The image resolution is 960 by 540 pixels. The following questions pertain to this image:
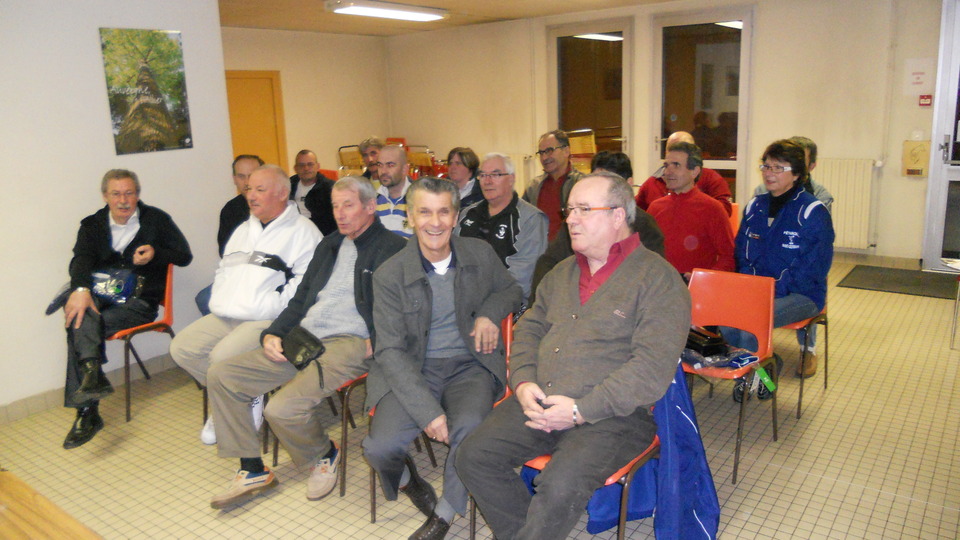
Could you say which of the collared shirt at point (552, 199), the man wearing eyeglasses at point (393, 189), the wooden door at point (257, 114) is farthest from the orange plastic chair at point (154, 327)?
the wooden door at point (257, 114)

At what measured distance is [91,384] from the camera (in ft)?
11.4

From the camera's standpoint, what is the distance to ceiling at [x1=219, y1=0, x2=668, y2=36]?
6.87 metres

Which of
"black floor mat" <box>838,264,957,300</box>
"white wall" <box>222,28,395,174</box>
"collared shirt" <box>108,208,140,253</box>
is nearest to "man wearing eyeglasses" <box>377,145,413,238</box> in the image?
"collared shirt" <box>108,208,140,253</box>

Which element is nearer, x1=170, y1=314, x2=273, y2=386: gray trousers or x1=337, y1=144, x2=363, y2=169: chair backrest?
x1=170, y1=314, x2=273, y2=386: gray trousers

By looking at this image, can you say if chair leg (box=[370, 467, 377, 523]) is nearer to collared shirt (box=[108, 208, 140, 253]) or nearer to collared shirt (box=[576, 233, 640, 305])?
collared shirt (box=[576, 233, 640, 305])

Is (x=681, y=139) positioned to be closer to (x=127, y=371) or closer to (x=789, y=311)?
(x=789, y=311)

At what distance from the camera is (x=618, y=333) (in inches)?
89.4

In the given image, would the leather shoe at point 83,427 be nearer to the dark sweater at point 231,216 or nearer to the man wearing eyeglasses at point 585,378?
the dark sweater at point 231,216

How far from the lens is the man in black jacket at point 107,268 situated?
11.6ft

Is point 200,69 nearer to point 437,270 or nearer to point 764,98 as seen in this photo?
point 437,270

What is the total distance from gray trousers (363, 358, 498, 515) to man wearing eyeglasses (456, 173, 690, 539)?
151mm

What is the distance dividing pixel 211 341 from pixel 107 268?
0.96 metres

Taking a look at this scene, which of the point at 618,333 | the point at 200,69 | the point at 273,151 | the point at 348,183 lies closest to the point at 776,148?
the point at 618,333

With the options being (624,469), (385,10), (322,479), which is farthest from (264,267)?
(385,10)
